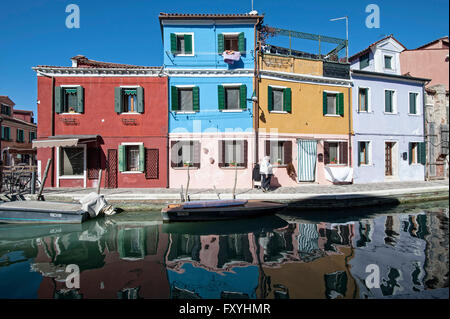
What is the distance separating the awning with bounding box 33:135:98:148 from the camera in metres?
10.5

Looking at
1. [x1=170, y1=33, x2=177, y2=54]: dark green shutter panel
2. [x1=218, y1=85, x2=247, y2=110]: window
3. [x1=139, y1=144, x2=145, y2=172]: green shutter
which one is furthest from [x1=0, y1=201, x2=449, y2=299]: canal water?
[x1=170, y1=33, x2=177, y2=54]: dark green shutter panel

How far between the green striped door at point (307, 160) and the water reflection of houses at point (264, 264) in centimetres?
568

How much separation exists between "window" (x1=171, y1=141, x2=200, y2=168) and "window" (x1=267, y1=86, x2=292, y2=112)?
4.90 m

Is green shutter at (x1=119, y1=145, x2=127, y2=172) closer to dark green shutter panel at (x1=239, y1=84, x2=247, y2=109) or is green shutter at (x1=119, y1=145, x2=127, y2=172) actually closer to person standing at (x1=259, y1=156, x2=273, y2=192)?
dark green shutter panel at (x1=239, y1=84, x2=247, y2=109)

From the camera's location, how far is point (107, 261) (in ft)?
17.0

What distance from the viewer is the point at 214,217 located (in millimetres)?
7801

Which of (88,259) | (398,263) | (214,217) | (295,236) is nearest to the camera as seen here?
(398,263)

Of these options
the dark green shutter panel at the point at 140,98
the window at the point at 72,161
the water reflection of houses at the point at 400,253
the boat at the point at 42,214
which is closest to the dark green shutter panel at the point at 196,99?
the dark green shutter panel at the point at 140,98

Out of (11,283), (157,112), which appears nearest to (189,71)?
(157,112)

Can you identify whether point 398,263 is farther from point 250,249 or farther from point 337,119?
point 337,119

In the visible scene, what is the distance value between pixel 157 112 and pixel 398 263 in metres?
11.6

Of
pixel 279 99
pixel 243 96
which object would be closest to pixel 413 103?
pixel 279 99

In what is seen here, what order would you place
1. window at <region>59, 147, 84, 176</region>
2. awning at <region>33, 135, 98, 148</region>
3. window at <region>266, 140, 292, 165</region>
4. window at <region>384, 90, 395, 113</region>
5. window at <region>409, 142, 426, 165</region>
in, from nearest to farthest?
awning at <region>33, 135, 98, 148</region> → window at <region>59, 147, 84, 176</region> → window at <region>266, 140, 292, 165</region> → window at <region>384, 90, 395, 113</region> → window at <region>409, 142, 426, 165</region>

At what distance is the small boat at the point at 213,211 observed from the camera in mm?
7641
